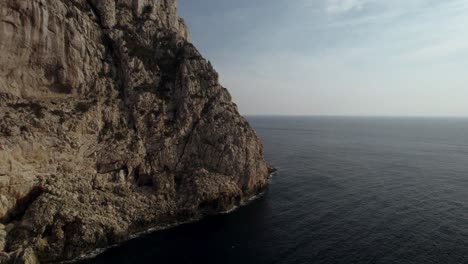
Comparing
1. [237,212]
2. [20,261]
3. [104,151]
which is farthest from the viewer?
[237,212]

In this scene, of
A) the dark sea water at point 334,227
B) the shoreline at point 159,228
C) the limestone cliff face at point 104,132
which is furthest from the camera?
the limestone cliff face at point 104,132

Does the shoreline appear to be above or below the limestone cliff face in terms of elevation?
below

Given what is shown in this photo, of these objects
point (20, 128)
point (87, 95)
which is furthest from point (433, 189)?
point (20, 128)

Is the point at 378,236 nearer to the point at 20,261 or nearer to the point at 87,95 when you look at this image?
the point at 20,261

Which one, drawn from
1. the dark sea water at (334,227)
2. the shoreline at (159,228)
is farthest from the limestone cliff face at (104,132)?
the dark sea water at (334,227)

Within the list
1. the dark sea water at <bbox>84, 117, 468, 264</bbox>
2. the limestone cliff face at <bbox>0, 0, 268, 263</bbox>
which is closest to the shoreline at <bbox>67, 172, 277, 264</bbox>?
the limestone cliff face at <bbox>0, 0, 268, 263</bbox>

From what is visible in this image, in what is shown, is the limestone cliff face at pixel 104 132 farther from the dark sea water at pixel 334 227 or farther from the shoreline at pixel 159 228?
the dark sea water at pixel 334 227

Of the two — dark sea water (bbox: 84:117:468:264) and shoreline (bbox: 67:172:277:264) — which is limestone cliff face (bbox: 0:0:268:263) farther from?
dark sea water (bbox: 84:117:468:264)

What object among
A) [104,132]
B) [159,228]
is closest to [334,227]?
[159,228]
